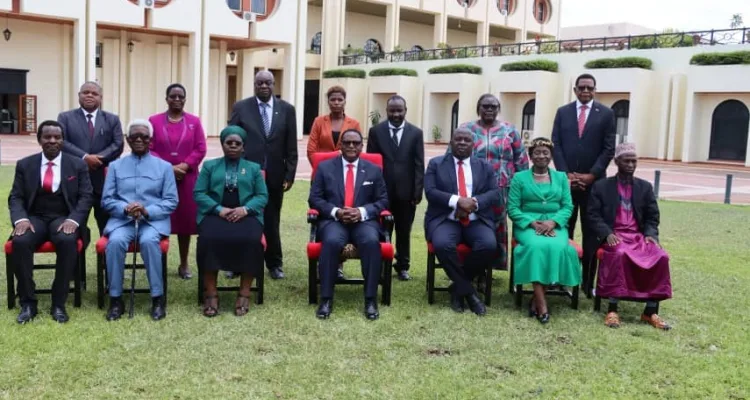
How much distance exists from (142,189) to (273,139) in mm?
A: 1447

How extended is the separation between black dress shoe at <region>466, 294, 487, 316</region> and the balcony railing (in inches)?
919

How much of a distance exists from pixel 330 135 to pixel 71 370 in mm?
3425

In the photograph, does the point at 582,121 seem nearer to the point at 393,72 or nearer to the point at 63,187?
the point at 63,187

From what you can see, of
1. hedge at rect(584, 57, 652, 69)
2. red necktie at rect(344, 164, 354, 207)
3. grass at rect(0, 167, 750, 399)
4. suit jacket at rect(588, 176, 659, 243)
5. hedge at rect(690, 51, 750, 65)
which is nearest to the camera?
grass at rect(0, 167, 750, 399)

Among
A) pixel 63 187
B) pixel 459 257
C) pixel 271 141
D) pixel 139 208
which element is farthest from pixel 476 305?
pixel 63 187

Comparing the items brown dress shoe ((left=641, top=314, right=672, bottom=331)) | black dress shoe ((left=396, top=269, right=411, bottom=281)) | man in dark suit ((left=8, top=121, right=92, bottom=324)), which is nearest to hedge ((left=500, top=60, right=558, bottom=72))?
black dress shoe ((left=396, top=269, right=411, bottom=281))

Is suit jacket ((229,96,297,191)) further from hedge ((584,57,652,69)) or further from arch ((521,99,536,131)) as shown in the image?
arch ((521,99,536,131))

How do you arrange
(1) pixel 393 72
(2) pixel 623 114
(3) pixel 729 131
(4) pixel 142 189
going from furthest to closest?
(1) pixel 393 72, (2) pixel 623 114, (3) pixel 729 131, (4) pixel 142 189

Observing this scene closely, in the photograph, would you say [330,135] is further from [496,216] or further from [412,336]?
[412,336]

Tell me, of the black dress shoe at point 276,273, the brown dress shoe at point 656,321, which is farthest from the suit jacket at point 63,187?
the brown dress shoe at point 656,321

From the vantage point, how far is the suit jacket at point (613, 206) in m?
6.15

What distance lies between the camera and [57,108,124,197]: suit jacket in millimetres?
6453

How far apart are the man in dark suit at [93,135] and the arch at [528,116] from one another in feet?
86.5

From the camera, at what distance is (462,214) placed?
6.22 meters
